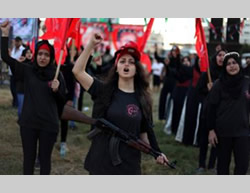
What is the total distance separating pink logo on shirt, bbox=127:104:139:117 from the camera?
345 cm

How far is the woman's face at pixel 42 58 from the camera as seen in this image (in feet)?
15.5

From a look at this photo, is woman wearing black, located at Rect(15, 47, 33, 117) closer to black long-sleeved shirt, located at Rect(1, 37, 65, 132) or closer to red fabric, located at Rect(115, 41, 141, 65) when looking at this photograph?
black long-sleeved shirt, located at Rect(1, 37, 65, 132)

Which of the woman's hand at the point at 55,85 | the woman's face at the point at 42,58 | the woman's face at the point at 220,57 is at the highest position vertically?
the woman's face at the point at 220,57

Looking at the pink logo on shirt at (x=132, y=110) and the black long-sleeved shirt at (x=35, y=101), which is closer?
the pink logo on shirt at (x=132, y=110)

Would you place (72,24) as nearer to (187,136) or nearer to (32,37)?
(32,37)

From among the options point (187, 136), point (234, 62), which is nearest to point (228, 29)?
point (187, 136)

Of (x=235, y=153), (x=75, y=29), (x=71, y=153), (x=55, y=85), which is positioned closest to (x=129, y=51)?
(x=55, y=85)

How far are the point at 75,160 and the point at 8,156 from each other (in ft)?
4.61

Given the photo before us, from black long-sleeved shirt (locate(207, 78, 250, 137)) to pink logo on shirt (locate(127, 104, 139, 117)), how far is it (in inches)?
67.8

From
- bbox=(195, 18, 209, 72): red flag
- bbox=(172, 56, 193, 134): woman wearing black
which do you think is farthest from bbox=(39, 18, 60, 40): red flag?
bbox=(172, 56, 193, 134): woman wearing black

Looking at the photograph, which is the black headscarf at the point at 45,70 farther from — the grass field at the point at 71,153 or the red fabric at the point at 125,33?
the red fabric at the point at 125,33

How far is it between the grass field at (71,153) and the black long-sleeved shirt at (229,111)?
166cm

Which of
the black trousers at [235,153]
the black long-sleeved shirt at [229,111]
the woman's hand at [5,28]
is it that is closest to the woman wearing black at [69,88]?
the woman's hand at [5,28]

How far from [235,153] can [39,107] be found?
2.26m
